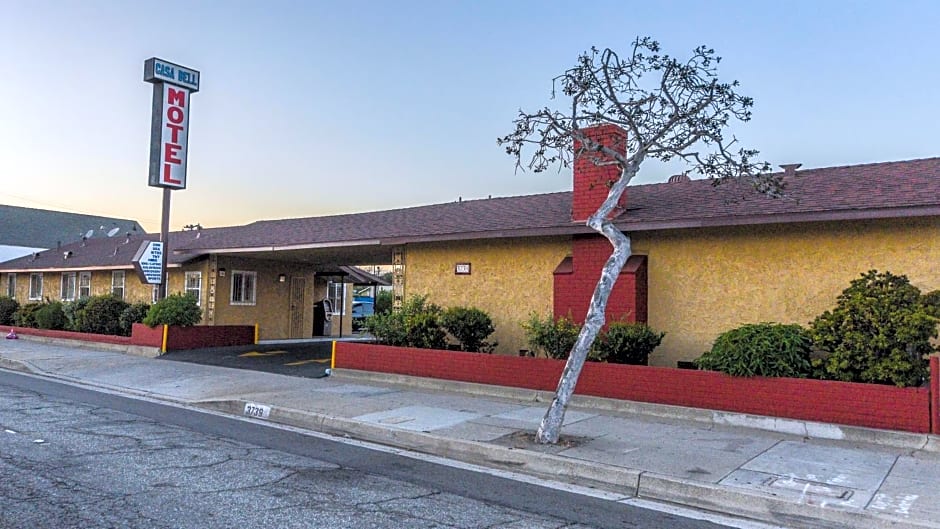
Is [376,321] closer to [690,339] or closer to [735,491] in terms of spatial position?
[690,339]

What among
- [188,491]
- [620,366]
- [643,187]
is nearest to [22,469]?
[188,491]

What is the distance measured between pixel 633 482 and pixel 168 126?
18.0 m

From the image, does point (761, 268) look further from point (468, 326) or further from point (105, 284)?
point (105, 284)

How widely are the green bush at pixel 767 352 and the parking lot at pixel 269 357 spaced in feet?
28.7

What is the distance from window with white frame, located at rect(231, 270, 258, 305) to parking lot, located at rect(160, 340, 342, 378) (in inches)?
96.5

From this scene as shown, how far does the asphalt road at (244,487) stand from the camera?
582 cm

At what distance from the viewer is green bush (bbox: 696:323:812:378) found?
32.8 feet

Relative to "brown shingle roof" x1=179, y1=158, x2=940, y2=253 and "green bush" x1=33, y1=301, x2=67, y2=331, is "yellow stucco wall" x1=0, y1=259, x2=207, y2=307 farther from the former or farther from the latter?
"brown shingle roof" x1=179, y1=158, x2=940, y2=253

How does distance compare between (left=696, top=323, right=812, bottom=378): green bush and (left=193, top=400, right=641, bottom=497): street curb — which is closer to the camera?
(left=193, top=400, right=641, bottom=497): street curb

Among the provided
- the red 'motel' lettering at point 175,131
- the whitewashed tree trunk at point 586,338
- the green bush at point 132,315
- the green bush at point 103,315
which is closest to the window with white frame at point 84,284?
the green bush at point 103,315

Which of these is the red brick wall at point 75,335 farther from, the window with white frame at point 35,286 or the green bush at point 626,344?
the green bush at point 626,344

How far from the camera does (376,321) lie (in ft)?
50.0

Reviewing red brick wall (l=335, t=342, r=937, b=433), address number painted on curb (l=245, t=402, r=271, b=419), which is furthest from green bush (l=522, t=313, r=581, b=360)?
address number painted on curb (l=245, t=402, r=271, b=419)

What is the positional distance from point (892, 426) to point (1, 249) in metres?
52.1
